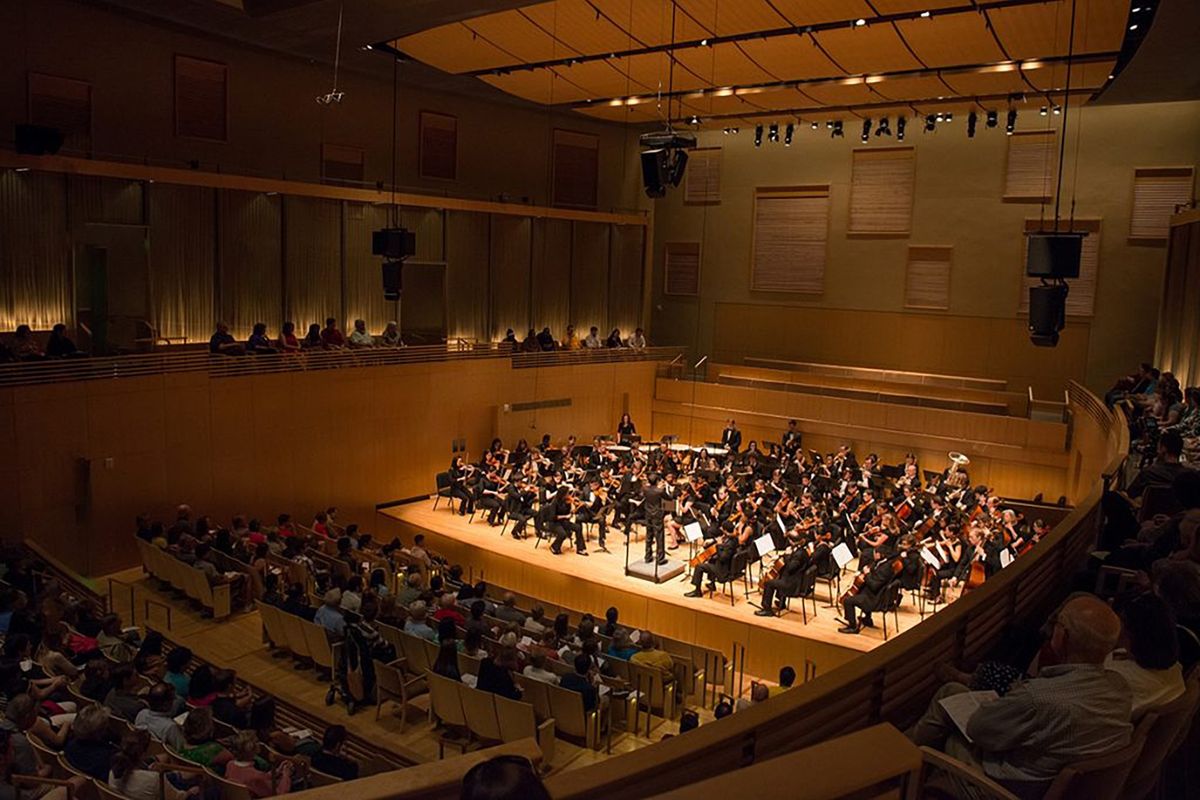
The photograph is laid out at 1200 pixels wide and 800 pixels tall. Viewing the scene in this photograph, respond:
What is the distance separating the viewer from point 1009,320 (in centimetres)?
1656

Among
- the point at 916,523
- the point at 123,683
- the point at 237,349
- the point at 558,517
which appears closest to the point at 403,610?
the point at 123,683

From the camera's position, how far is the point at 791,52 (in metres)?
12.2

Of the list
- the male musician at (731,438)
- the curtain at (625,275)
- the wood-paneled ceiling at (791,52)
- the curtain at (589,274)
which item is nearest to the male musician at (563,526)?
the male musician at (731,438)

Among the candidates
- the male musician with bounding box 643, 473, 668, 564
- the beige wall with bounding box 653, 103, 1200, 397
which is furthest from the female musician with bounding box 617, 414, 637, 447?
the male musician with bounding box 643, 473, 668, 564

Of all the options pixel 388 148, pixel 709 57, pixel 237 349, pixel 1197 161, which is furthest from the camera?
pixel 388 148

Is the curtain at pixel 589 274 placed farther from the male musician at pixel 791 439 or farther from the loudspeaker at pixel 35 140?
the loudspeaker at pixel 35 140

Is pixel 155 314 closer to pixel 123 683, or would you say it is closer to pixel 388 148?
pixel 388 148

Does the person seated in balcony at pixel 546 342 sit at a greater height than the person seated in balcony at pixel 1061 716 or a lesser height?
greater

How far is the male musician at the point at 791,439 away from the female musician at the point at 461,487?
17.0 feet

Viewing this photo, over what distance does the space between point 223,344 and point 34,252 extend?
2428 mm

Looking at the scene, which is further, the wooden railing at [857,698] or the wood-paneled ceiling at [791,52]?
the wood-paneled ceiling at [791,52]

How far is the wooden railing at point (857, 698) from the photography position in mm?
1901

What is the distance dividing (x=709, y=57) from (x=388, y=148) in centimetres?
607

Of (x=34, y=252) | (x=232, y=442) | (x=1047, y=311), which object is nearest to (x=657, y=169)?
(x=1047, y=311)
